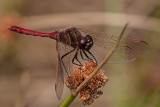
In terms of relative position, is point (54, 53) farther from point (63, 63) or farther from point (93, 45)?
point (63, 63)

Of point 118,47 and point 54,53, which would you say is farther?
point 54,53

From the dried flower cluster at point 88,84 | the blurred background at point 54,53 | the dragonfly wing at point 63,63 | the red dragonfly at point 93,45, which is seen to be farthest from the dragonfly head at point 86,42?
the blurred background at point 54,53

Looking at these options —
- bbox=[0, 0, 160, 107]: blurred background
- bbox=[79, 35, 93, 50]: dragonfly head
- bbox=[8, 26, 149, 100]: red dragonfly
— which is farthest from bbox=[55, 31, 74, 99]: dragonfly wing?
bbox=[0, 0, 160, 107]: blurred background

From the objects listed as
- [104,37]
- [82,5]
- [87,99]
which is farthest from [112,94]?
[82,5]

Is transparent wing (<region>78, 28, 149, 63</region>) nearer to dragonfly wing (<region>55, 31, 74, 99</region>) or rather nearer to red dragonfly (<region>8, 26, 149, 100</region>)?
red dragonfly (<region>8, 26, 149, 100</region>)

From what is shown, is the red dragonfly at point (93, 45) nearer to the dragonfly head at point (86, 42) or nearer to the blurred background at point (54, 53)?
the dragonfly head at point (86, 42)

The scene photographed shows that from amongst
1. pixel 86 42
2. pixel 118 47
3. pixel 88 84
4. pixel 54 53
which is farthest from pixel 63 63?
pixel 54 53
